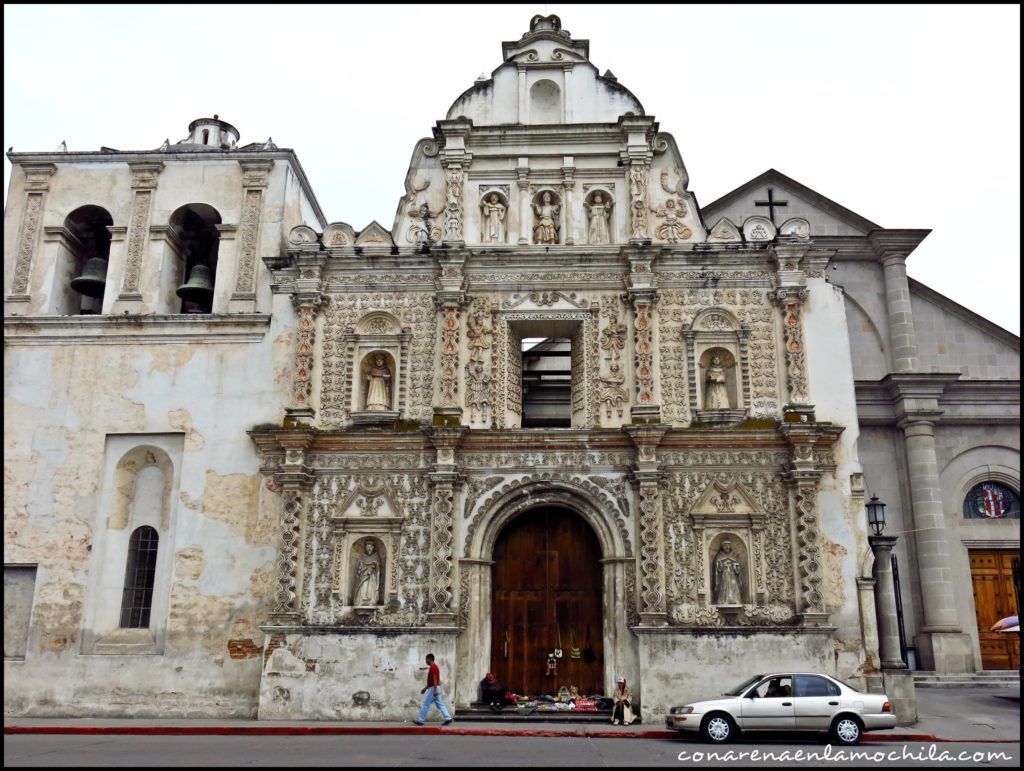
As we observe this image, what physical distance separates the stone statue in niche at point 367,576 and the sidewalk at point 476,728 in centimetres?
241

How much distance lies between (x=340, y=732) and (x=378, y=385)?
23.3ft

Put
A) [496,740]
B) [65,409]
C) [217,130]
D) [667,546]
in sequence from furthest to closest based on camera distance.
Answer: [217,130] < [65,409] < [667,546] < [496,740]

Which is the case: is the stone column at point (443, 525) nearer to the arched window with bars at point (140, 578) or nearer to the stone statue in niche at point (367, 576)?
the stone statue in niche at point (367, 576)

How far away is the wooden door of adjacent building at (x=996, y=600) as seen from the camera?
22.4 metres

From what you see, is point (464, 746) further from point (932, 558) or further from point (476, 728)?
point (932, 558)

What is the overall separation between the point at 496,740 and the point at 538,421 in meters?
11.2

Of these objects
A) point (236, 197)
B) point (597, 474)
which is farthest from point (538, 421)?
point (236, 197)

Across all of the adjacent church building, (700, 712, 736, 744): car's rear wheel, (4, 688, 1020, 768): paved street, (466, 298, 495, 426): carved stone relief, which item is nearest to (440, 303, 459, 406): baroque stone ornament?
the adjacent church building

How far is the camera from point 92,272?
69.8 feet

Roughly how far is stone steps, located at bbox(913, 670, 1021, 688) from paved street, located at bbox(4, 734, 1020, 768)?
284 inches

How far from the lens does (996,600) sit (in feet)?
75.2

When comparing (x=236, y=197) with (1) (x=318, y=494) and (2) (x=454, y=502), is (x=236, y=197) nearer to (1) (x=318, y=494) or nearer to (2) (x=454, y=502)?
(1) (x=318, y=494)

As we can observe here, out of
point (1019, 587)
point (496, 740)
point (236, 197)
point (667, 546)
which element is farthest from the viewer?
point (1019, 587)

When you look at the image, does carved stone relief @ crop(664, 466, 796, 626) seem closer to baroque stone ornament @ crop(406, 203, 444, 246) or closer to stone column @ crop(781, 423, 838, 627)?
stone column @ crop(781, 423, 838, 627)
